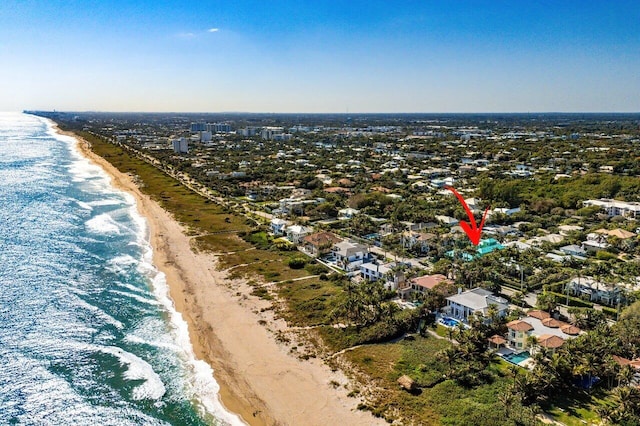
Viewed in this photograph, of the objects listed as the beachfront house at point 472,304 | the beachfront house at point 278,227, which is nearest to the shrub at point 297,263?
the beachfront house at point 278,227

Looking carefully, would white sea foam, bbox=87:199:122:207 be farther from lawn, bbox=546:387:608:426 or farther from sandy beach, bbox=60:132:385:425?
lawn, bbox=546:387:608:426

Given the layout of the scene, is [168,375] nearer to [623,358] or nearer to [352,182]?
[623,358]

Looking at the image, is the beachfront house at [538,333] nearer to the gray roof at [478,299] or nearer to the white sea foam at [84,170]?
the gray roof at [478,299]

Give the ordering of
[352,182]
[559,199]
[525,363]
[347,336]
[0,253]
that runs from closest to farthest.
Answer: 1. [525,363]
2. [347,336]
3. [0,253]
4. [559,199]
5. [352,182]

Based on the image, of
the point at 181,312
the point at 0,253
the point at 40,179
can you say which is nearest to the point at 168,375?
the point at 181,312

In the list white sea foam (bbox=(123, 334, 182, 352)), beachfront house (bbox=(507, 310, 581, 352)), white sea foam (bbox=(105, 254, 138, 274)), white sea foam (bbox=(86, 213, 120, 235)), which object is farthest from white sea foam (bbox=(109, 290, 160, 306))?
beachfront house (bbox=(507, 310, 581, 352))

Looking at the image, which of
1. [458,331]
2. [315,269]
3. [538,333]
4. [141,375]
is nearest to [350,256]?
[315,269]

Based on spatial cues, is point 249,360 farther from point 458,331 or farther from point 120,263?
point 120,263
